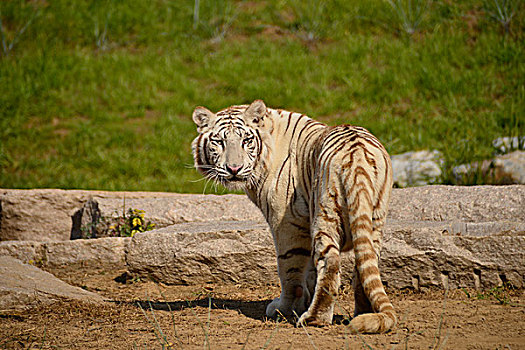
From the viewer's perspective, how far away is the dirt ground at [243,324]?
2877 mm

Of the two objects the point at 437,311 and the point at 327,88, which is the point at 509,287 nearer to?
the point at 437,311

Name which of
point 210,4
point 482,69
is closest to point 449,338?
point 482,69

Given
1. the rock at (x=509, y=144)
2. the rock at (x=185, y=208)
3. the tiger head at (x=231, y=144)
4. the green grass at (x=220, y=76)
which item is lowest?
the rock at (x=185, y=208)

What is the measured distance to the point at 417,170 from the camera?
723 cm

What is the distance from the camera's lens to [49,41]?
36.7ft

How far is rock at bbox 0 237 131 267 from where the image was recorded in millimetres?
5434

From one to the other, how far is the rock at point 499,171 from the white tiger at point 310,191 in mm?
3232

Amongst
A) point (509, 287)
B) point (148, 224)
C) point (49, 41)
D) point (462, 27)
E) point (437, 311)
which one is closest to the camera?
point (437, 311)

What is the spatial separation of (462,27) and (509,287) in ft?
24.9

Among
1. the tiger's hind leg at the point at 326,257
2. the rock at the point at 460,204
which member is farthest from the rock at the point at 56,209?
the tiger's hind leg at the point at 326,257

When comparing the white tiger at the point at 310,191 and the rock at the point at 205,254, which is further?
the rock at the point at 205,254

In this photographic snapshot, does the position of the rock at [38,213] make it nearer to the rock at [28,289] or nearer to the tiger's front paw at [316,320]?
the rock at [28,289]

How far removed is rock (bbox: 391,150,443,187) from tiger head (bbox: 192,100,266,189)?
3.71 meters

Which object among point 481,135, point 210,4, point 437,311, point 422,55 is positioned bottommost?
point 437,311
